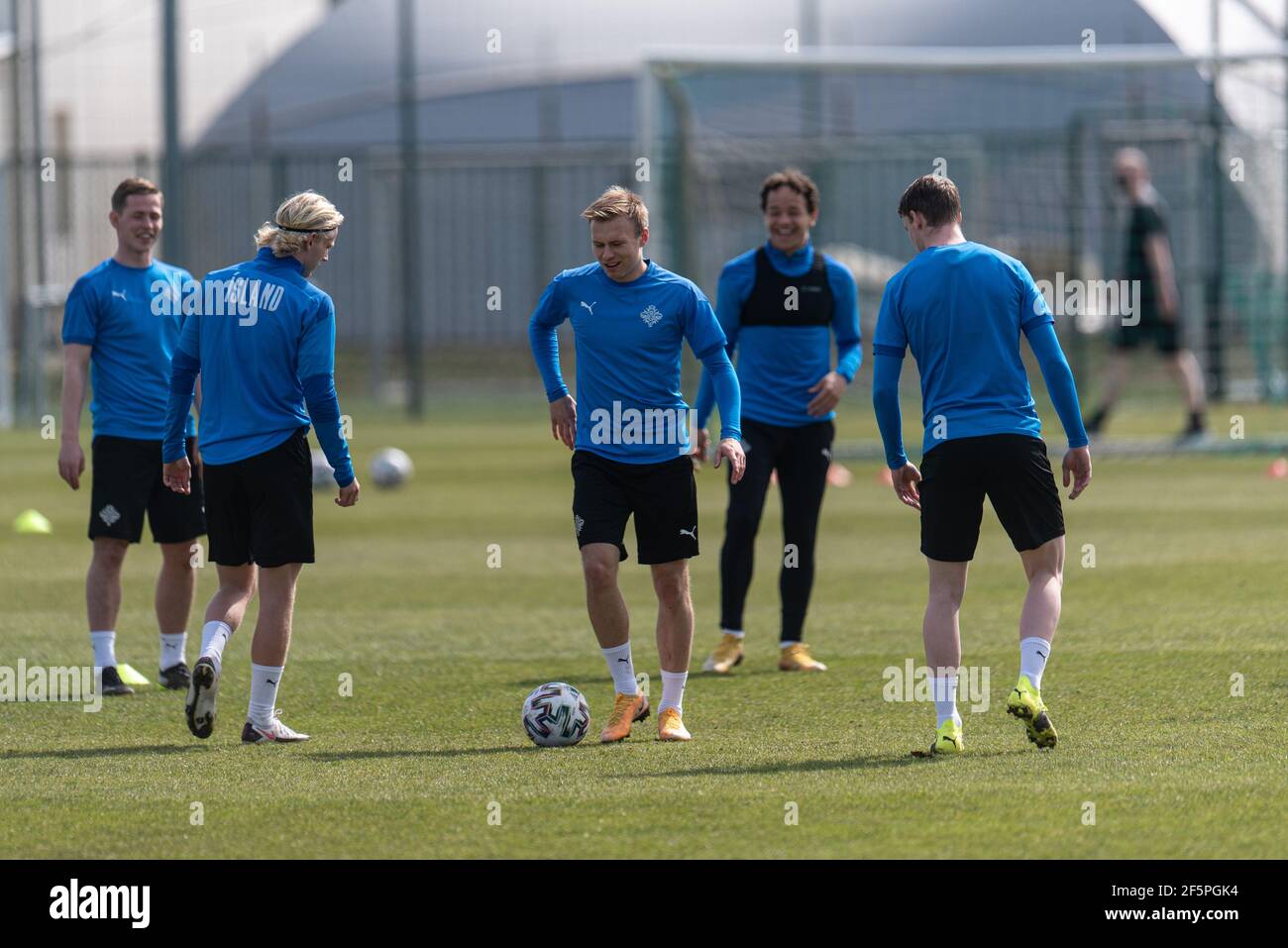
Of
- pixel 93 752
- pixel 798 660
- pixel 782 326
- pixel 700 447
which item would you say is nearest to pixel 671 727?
pixel 798 660

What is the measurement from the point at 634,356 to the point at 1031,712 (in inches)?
75.9

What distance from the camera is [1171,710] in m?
7.71

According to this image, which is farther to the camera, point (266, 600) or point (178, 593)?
point (178, 593)

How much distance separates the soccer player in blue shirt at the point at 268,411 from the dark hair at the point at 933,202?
212cm

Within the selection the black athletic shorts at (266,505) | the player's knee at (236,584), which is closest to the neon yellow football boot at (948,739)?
the black athletic shorts at (266,505)

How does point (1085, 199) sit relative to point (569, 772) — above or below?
above

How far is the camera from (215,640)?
7578 mm

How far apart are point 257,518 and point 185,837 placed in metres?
1.83

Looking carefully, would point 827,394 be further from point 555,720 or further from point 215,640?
point 215,640

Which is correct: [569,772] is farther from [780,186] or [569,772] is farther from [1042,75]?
[1042,75]

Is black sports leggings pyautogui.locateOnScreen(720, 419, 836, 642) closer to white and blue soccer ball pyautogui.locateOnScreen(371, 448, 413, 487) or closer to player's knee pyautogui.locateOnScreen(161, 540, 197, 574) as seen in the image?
player's knee pyautogui.locateOnScreen(161, 540, 197, 574)

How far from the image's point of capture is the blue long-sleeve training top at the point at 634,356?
7492mm
